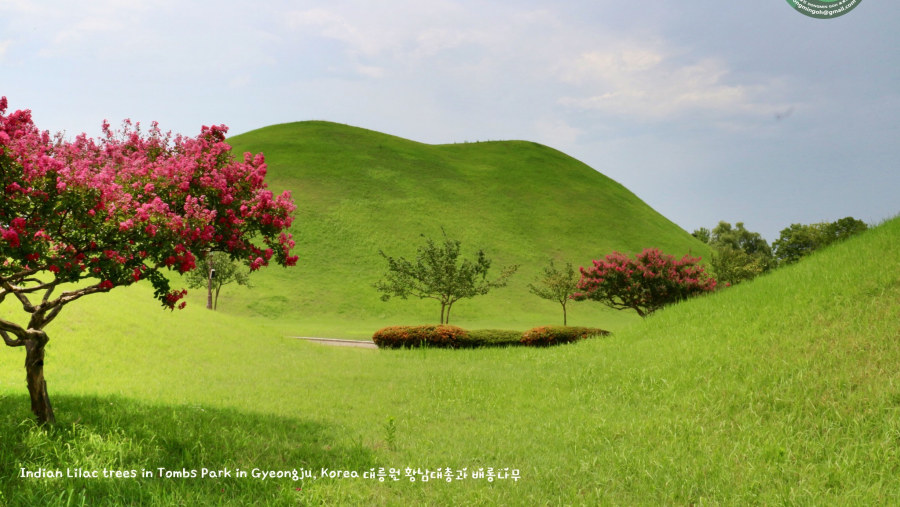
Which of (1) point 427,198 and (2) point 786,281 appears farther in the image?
(1) point 427,198

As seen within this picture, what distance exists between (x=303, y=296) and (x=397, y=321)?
36.1 feet

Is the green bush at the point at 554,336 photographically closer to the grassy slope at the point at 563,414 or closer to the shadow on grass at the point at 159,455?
the grassy slope at the point at 563,414

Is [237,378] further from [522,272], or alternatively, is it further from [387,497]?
[522,272]

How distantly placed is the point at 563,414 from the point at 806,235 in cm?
8113

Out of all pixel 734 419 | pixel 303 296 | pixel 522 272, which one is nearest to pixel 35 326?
pixel 734 419

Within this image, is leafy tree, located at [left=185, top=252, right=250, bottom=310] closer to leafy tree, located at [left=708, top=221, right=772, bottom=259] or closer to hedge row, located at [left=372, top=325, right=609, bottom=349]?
hedge row, located at [left=372, top=325, right=609, bottom=349]

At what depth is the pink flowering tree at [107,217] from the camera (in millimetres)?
8539

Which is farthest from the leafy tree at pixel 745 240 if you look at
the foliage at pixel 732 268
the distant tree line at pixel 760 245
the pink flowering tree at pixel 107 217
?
the pink flowering tree at pixel 107 217

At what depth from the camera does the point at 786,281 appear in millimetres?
17828

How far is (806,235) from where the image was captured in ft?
254

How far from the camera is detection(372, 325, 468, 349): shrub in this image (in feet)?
88.1

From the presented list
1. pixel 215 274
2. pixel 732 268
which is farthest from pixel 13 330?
pixel 732 268

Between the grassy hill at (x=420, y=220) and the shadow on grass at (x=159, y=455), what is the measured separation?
94.5ft

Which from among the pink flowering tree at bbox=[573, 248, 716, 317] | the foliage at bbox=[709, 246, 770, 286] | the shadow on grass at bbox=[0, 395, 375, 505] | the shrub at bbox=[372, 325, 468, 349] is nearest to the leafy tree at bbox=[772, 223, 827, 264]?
the foliage at bbox=[709, 246, 770, 286]
